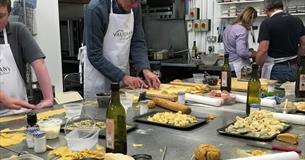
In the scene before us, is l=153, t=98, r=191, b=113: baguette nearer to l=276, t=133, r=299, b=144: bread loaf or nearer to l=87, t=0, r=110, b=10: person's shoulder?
l=276, t=133, r=299, b=144: bread loaf

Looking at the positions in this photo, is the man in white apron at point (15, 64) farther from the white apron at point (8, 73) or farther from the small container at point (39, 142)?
the small container at point (39, 142)

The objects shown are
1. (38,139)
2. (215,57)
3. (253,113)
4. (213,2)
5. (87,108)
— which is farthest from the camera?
(213,2)

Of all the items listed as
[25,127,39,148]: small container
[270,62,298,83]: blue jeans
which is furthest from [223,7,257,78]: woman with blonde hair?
[25,127,39,148]: small container

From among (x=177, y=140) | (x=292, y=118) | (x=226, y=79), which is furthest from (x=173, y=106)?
(x=226, y=79)

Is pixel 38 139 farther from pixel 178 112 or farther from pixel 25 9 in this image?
pixel 25 9

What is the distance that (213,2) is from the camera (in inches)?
223

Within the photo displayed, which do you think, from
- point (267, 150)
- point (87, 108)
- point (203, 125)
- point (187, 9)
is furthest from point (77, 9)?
point (267, 150)

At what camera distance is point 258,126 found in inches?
56.3

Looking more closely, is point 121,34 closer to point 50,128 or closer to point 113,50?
point 113,50

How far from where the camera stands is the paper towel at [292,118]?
60.4 inches

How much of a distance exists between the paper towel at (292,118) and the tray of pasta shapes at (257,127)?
4 cm

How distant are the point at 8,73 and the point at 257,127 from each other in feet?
4.68

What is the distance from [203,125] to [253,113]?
23 centimetres

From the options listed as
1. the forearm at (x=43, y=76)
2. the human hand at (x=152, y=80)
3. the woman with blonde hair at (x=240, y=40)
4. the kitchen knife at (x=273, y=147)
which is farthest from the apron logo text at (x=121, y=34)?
the woman with blonde hair at (x=240, y=40)
